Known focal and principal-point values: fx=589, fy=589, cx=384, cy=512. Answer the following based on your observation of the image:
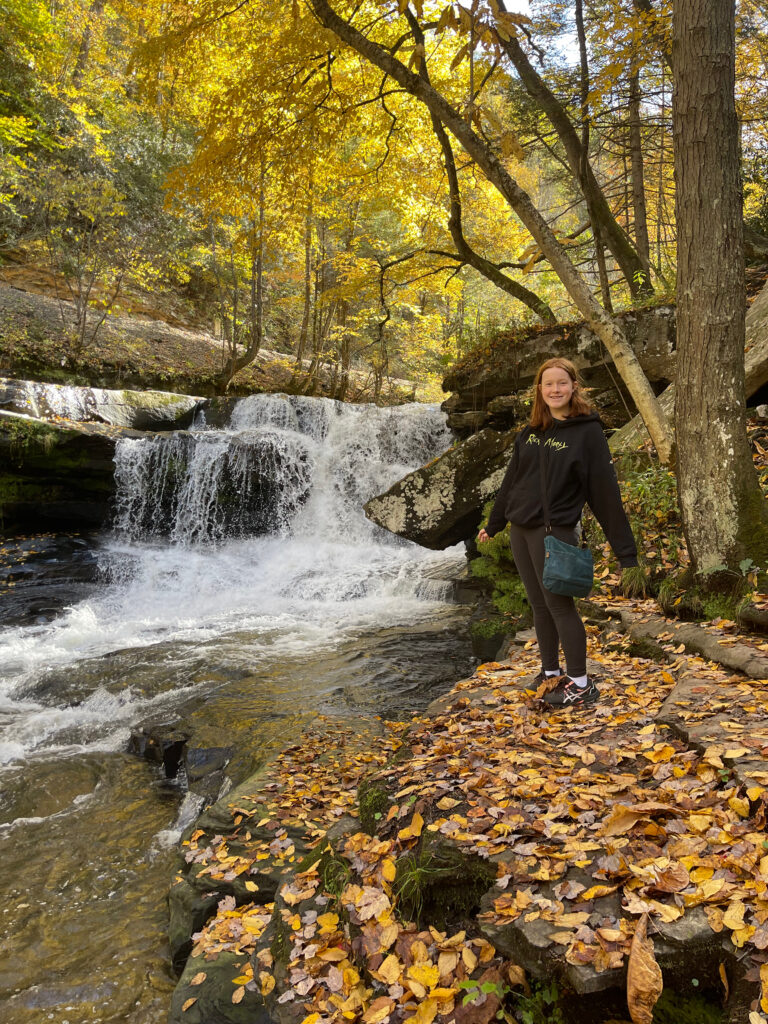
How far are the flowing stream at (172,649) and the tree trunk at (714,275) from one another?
3.28 metres

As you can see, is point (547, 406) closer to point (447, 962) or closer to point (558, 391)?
point (558, 391)

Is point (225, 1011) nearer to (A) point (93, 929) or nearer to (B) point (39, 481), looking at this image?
(A) point (93, 929)

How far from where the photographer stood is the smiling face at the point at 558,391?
11.1 ft

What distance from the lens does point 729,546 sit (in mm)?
4391

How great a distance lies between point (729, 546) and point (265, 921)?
3.94m

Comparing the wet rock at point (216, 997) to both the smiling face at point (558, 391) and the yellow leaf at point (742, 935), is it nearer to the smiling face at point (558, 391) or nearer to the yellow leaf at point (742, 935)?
the yellow leaf at point (742, 935)

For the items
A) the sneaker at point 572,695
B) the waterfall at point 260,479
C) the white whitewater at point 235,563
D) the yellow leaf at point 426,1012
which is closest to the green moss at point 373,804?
the yellow leaf at point 426,1012

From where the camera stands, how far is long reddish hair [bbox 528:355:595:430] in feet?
11.2

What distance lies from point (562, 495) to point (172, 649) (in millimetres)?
6266

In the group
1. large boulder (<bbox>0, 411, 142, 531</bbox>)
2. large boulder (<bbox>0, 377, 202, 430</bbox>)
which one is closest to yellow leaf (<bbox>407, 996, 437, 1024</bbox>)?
large boulder (<bbox>0, 411, 142, 531</bbox>)

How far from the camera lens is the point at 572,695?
365 centimetres

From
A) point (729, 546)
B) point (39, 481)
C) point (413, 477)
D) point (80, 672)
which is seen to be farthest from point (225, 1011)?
point (39, 481)

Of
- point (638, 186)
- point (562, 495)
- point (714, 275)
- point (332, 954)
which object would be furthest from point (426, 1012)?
point (638, 186)

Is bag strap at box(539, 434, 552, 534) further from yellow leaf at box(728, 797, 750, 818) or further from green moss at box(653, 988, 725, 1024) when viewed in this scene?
green moss at box(653, 988, 725, 1024)
